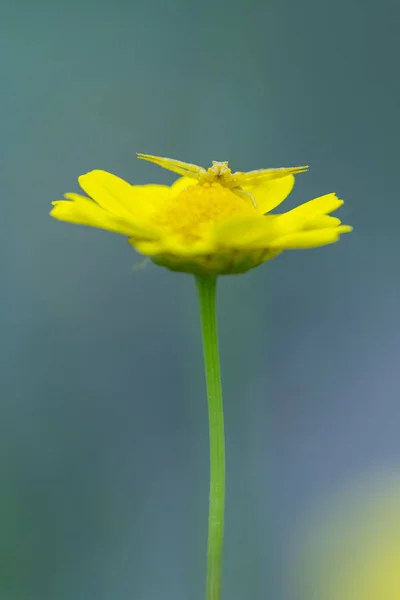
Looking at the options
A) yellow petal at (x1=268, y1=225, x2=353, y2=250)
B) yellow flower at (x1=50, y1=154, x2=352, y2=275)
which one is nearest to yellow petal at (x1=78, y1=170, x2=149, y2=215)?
yellow flower at (x1=50, y1=154, x2=352, y2=275)

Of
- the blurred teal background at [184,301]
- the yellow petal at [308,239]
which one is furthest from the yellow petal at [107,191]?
the blurred teal background at [184,301]

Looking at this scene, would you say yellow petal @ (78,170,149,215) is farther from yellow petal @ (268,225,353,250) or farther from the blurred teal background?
the blurred teal background

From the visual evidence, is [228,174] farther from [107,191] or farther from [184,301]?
[184,301]

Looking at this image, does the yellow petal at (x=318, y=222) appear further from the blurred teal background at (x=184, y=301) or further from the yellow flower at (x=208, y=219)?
the blurred teal background at (x=184, y=301)

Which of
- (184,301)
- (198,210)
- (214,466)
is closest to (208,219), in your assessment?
(198,210)

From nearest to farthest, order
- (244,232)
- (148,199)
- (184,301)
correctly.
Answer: (244,232), (148,199), (184,301)

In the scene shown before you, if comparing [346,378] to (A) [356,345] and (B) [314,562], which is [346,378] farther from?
(B) [314,562]

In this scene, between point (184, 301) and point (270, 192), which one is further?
point (184, 301)

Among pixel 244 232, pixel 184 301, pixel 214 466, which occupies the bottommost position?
pixel 214 466
